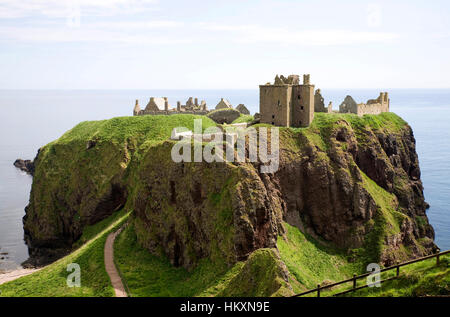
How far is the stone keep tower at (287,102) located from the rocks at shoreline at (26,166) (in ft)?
413

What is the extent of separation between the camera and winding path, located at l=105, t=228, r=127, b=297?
56491 mm

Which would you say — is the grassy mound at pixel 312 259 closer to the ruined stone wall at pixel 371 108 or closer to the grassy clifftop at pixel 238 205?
the grassy clifftop at pixel 238 205

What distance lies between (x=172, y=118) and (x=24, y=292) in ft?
159

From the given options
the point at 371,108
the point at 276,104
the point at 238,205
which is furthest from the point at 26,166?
the point at 238,205

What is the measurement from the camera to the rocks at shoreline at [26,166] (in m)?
181

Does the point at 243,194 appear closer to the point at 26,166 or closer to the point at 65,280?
the point at 65,280

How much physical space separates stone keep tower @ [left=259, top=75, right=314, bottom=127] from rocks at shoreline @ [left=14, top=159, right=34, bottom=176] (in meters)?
126

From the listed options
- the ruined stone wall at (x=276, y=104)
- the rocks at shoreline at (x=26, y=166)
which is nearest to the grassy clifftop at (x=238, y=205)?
the ruined stone wall at (x=276, y=104)

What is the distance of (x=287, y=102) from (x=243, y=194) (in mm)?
27006

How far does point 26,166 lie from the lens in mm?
189375

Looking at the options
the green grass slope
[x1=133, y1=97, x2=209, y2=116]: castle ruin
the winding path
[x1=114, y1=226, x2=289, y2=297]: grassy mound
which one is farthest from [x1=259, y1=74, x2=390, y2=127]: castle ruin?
the green grass slope

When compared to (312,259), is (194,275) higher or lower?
higher
